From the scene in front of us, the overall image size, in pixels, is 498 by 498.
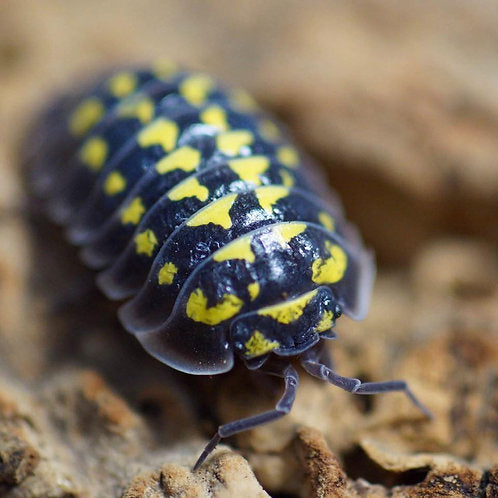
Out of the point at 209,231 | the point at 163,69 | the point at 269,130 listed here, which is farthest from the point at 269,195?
the point at 163,69

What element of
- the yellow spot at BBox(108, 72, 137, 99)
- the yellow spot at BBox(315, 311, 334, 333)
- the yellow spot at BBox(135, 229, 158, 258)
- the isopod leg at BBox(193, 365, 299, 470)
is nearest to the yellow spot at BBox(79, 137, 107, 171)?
the yellow spot at BBox(108, 72, 137, 99)

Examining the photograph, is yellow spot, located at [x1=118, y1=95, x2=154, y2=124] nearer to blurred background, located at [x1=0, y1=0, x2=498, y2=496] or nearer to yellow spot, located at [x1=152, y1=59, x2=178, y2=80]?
yellow spot, located at [x1=152, y1=59, x2=178, y2=80]

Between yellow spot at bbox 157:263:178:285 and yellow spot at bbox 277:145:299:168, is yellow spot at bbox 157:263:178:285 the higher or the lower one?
the lower one

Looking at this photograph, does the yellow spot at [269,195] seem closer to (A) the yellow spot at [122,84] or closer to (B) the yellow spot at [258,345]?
(B) the yellow spot at [258,345]

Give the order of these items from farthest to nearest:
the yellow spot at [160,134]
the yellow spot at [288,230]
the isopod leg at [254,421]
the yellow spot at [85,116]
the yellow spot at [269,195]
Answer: the yellow spot at [85,116] → the yellow spot at [160,134] → the yellow spot at [269,195] → the yellow spot at [288,230] → the isopod leg at [254,421]

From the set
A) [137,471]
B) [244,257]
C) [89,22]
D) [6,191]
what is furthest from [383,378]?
[89,22]

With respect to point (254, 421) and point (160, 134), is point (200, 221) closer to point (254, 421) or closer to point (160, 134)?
point (160, 134)

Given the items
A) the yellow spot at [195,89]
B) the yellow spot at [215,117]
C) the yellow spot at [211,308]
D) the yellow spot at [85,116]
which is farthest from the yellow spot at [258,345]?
the yellow spot at [85,116]
